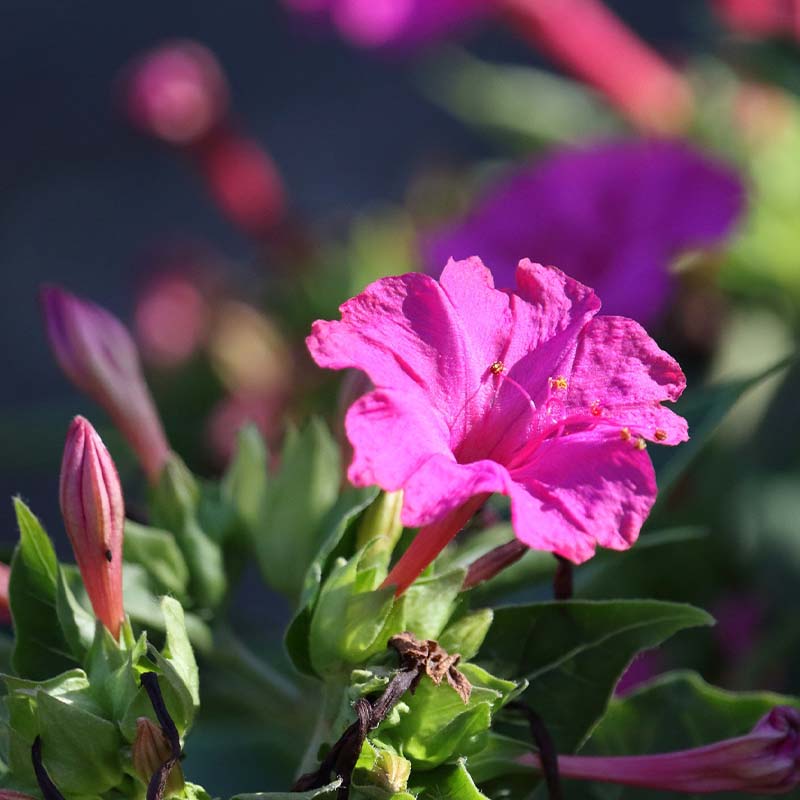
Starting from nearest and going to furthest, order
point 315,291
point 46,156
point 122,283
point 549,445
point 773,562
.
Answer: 1. point 549,445
2. point 773,562
3. point 315,291
4. point 122,283
5. point 46,156

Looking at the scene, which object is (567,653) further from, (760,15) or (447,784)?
(760,15)

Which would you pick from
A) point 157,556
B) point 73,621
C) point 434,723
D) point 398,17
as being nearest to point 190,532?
point 157,556

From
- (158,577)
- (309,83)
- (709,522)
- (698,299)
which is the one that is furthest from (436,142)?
(158,577)

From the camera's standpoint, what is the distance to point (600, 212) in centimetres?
125

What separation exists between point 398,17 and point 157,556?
94 cm

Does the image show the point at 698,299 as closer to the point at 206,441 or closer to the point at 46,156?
the point at 206,441

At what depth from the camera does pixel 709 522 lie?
1.11 m

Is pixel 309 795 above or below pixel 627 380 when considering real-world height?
below

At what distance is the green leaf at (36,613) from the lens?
0.67 meters

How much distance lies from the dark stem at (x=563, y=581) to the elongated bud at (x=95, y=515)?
231mm

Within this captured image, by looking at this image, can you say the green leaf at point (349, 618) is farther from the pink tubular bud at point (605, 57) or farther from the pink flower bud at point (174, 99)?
the pink flower bud at point (174, 99)

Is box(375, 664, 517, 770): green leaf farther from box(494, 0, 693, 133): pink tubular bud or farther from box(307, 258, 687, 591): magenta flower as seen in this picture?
box(494, 0, 693, 133): pink tubular bud

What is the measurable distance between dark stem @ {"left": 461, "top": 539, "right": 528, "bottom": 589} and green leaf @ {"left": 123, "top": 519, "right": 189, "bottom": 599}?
187 mm

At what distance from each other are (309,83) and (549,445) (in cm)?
324
